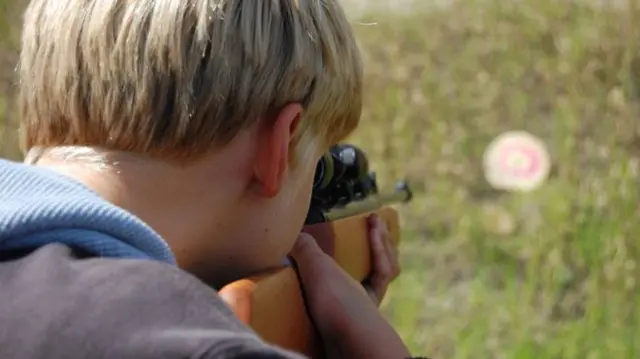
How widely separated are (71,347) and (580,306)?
3059 mm

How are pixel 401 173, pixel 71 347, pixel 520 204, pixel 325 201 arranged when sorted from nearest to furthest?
pixel 71 347
pixel 325 201
pixel 520 204
pixel 401 173

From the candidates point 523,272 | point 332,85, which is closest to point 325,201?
point 332,85

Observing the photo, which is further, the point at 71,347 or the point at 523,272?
the point at 523,272

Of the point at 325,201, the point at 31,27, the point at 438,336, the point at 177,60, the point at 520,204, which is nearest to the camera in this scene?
the point at 177,60

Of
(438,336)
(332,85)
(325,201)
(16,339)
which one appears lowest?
(438,336)

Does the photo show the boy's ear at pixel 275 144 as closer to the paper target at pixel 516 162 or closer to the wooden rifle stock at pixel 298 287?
the wooden rifle stock at pixel 298 287

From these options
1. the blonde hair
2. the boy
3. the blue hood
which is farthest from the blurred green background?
the blue hood

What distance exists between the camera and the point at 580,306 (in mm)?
3973

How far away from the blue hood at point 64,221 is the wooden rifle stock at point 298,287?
186 millimetres

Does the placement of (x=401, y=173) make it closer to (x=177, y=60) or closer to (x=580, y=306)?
(x=580, y=306)

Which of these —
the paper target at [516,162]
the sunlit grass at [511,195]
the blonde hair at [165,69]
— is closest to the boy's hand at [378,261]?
the blonde hair at [165,69]

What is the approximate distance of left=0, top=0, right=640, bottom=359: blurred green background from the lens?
153 inches

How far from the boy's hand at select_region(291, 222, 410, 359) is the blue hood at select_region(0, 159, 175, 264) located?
464 millimetres

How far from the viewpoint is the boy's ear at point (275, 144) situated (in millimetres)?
1517
